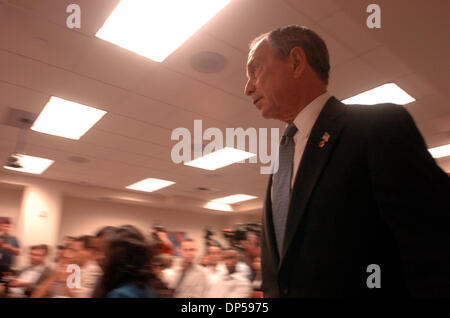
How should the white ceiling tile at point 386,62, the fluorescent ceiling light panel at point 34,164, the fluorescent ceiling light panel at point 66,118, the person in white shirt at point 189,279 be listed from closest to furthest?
1. the white ceiling tile at point 386,62
2. the person in white shirt at point 189,279
3. the fluorescent ceiling light panel at point 66,118
4. the fluorescent ceiling light panel at point 34,164

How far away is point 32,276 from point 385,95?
465 cm

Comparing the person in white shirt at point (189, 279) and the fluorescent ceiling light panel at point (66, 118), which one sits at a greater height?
the fluorescent ceiling light panel at point (66, 118)

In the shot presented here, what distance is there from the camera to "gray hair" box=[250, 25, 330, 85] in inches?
38.3

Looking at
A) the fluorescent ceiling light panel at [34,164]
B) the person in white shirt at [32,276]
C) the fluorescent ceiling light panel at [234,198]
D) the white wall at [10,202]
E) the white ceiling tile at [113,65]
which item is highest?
the white ceiling tile at [113,65]

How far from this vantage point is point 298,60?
37.7 inches

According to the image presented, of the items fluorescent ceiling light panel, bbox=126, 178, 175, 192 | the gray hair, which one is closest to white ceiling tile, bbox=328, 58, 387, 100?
the gray hair

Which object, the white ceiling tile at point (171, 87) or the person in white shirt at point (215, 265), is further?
the person in white shirt at point (215, 265)

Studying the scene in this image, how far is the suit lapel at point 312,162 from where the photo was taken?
2.22ft

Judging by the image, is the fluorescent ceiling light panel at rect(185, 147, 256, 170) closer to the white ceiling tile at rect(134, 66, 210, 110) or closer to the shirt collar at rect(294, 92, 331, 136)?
the white ceiling tile at rect(134, 66, 210, 110)

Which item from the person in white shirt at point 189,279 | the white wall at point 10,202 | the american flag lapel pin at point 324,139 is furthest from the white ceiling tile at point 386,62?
the white wall at point 10,202

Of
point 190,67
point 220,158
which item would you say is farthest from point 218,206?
point 190,67

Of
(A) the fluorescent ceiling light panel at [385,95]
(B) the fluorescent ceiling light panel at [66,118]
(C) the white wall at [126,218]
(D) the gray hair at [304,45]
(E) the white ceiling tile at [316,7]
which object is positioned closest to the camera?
(D) the gray hair at [304,45]

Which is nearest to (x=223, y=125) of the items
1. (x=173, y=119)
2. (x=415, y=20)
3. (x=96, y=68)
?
(x=173, y=119)

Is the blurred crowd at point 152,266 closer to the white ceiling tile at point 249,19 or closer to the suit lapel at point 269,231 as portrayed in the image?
the suit lapel at point 269,231
